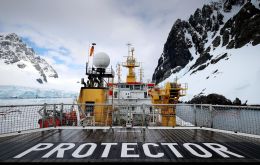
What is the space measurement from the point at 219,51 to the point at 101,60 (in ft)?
362

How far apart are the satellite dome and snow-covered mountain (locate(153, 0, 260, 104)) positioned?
20536 mm

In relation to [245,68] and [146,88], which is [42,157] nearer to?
[146,88]

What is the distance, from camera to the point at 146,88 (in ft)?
90.6

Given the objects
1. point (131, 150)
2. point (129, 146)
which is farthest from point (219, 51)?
point (131, 150)

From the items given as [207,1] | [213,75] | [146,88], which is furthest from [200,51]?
[146,88]

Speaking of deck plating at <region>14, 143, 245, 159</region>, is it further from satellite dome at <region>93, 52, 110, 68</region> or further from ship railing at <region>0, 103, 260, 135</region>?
satellite dome at <region>93, 52, 110, 68</region>

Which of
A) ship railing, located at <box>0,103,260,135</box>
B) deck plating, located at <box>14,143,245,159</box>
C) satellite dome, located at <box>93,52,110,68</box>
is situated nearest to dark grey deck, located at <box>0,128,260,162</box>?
deck plating, located at <box>14,143,245,159</box>

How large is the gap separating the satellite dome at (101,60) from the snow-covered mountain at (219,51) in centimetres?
2054

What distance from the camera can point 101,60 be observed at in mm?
22828

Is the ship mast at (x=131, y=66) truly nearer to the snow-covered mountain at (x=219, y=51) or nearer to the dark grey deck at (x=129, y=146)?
the snow-covered mountain at (x=219, y=51)

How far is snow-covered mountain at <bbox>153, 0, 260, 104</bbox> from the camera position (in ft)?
251

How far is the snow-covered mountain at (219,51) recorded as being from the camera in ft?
251

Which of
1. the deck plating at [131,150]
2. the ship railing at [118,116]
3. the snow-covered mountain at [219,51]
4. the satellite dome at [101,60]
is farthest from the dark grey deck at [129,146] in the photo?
the snow-covered mountain at [219,51]

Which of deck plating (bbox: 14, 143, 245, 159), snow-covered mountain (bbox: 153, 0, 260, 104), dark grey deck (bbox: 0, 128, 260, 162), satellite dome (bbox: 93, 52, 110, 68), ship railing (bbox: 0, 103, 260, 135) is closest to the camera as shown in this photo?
dark grey deck (bbox: 0, 128, 260, 162)
